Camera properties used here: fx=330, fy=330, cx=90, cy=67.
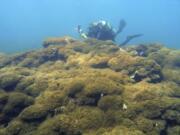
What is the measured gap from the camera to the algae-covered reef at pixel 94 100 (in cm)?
946

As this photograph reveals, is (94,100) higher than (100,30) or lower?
lower

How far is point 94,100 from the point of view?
10500 millimetres

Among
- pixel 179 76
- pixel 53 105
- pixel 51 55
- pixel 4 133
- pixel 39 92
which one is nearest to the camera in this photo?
pixel 4 133

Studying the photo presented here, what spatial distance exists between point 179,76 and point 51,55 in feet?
21.0

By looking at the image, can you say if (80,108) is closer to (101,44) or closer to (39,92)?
(39,92)

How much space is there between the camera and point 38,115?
33.1 ft

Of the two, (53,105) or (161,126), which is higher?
(53,105)

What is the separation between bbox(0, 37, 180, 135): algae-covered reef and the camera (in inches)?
372

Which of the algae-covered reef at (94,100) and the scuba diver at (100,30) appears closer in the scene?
the algae-covered reef at (94,100)

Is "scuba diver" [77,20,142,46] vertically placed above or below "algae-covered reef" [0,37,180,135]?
above

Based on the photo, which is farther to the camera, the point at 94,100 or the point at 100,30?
the point at 100,30

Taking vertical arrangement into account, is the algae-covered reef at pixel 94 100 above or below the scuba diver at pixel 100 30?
below

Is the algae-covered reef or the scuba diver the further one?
the scuba diver

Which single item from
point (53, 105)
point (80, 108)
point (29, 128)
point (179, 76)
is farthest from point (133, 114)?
point (179, 76)
